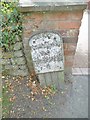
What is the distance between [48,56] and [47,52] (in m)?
0.06

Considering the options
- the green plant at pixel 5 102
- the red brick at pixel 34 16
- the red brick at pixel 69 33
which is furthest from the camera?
the red brick at pixel 69 33

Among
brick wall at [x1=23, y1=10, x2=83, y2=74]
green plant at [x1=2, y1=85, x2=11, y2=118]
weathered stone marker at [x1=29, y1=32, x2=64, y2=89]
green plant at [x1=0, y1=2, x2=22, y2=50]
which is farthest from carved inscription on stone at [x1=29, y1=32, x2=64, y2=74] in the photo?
green plant at [x1=2, y1=85, x2=11, y2=118]

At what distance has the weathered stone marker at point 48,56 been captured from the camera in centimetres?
334

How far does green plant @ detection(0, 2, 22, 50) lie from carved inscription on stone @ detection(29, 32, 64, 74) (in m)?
0.28

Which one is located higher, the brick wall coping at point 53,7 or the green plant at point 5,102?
the brick wall coping at point 53,7

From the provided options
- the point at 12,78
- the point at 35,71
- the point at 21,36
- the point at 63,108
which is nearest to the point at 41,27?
the point at 21,36

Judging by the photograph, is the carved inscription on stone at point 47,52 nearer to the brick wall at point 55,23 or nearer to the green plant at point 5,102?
the brick wall at point 55,23

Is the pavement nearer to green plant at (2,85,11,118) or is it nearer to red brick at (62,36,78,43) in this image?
green plant at (2,85,11,118)

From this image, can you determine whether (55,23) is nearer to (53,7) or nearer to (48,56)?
(53,7)

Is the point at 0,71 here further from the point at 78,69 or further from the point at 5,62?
the point at 78,69

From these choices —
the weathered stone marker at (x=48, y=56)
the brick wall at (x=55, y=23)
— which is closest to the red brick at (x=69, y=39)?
the brick wall at (x=55, y=23)

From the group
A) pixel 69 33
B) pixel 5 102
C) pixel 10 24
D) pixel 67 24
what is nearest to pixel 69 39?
pixel 69 33

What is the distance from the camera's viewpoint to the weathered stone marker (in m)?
3.34

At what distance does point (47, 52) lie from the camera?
11.1 ft
